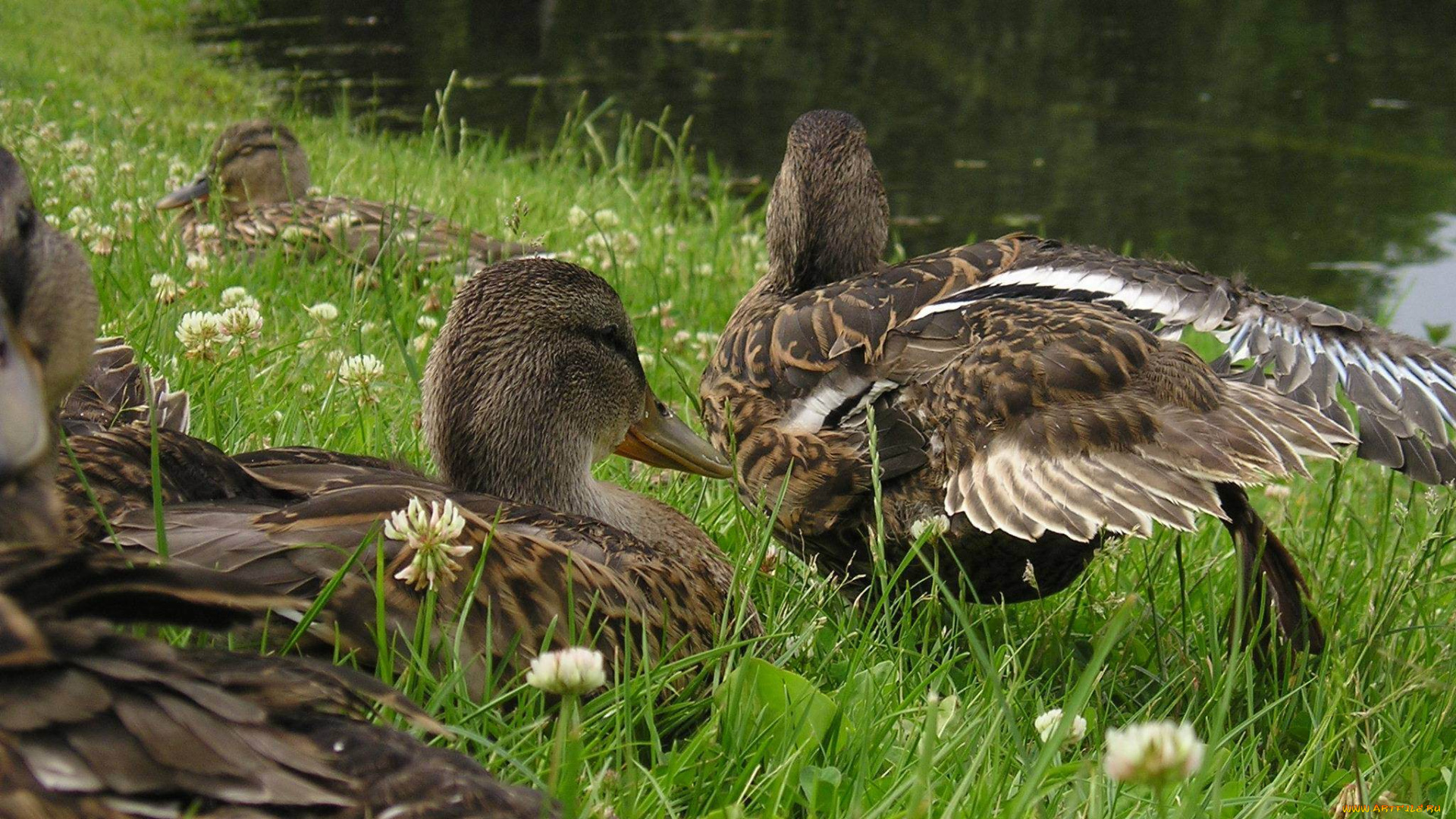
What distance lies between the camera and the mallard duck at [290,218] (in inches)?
199

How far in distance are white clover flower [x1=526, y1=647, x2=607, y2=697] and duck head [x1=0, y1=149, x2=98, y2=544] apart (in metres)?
0.58

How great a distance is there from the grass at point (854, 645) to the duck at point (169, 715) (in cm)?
22

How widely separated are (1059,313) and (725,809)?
1.79m

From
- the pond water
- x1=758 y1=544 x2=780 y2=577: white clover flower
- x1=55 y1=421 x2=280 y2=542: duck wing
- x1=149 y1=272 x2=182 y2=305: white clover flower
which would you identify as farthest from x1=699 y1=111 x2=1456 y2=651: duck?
the pond water

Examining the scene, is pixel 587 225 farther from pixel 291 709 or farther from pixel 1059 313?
pixel 291 709

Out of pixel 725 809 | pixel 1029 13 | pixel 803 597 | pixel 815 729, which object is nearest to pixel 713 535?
pixel 803 597

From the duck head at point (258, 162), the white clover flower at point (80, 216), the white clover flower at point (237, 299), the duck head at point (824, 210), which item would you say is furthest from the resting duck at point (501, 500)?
the duck head at point (258, 162)

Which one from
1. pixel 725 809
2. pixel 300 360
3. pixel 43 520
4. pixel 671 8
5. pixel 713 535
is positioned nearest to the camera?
pixel 43 520

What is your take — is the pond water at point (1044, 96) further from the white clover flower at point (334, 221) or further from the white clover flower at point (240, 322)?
the white clover flower at point (240, 322)

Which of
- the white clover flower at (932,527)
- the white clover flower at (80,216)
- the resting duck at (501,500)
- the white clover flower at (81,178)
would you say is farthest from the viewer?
A: the white clover flower at (81,178)

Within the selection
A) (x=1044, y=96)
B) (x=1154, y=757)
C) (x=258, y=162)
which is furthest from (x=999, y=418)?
(x=1044, y=96)

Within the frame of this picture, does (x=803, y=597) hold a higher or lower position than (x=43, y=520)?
lower

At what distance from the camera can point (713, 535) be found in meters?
Result: 3.69

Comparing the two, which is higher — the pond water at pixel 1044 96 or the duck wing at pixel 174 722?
the duck wing at pixel 174 722
